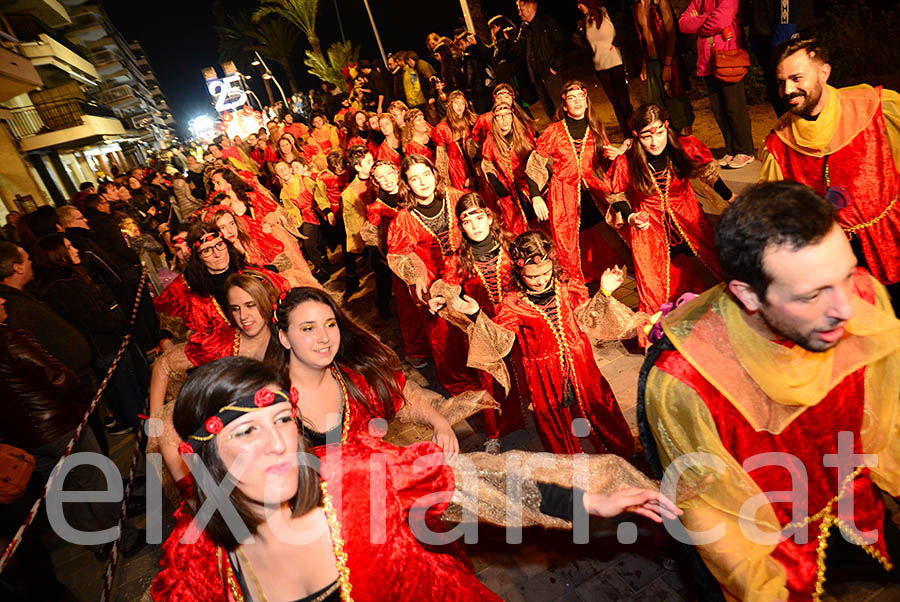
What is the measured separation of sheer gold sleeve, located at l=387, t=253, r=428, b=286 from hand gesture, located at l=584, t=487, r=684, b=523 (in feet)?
9.91

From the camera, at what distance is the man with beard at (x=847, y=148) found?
3.17 meters

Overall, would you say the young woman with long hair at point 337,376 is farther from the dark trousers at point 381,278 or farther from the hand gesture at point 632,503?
the dark trousers at point 381,278

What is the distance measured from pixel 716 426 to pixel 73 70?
45331mm

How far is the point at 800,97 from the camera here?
323 cm

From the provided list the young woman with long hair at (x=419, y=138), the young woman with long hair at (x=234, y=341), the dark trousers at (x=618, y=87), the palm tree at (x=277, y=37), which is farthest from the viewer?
the palm tree at (x=277, y=37)

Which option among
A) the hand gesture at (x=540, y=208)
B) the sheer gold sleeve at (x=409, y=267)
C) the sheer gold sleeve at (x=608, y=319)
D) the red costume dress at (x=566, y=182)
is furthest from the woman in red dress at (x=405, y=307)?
the sheer gold sleeve at (x=608, y=319)

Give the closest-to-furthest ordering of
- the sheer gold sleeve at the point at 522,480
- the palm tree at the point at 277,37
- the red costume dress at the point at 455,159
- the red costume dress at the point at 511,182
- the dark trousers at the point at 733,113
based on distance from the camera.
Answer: the sheer gold sleeve at the point at 522,480 < the dark trousers at the point at 733,113 < the red costume dress at the point at 511,182 < the red costume dress at the point at 455,159 < the palm tree at the point at 277,37

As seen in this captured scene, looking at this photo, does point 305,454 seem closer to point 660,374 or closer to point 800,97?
point 660,374

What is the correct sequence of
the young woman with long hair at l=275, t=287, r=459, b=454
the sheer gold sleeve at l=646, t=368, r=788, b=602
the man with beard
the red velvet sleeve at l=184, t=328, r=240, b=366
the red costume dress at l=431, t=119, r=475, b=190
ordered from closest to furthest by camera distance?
the sheer gold sleeve at l=646, t=368, r=788, b=602, the young woman with long hair at l=275, t=287, r=459, b=454, the man with beard, the red velvet sleeve at l=184, t=328, r=240, b=366, the red costume dress at l=431, t=119, r=475, b=190

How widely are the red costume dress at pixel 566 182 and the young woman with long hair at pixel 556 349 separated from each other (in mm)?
2363

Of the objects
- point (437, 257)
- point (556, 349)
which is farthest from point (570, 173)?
point (556, 349)

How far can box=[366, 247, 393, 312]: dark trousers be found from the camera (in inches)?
280

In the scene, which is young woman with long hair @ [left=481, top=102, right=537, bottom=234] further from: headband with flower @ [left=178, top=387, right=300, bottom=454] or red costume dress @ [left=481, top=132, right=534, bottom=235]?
headband with flower @ [left=178, top=387, right=300, bottom=454]

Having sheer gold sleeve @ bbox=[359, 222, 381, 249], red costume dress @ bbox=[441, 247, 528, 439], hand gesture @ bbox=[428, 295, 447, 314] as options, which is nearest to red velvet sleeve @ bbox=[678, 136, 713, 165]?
red costume dress @ bbox=[441, 247, 528, 439]
